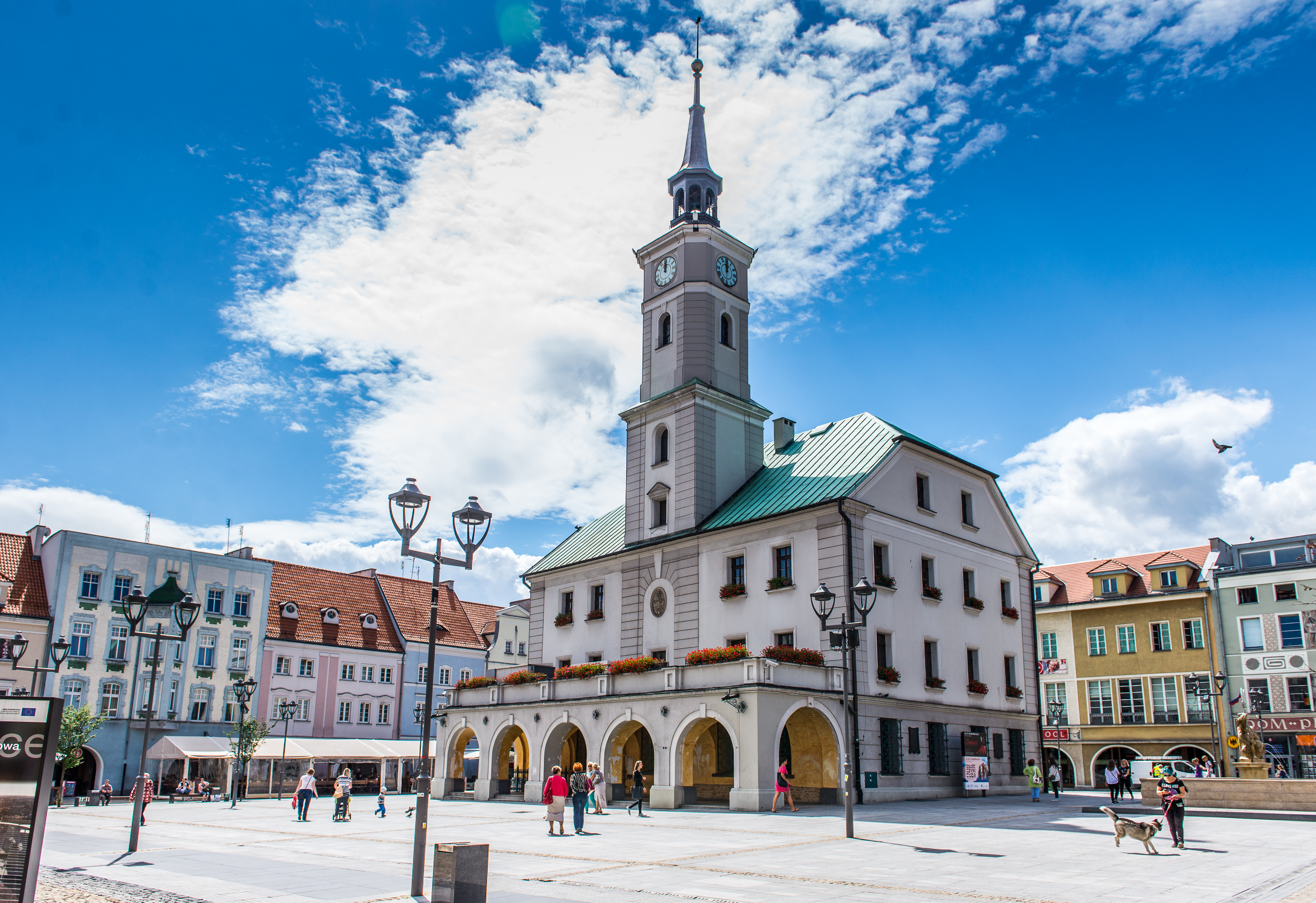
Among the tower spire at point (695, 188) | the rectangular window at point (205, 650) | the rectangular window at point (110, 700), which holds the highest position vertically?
the tower spire at point (695, 188)

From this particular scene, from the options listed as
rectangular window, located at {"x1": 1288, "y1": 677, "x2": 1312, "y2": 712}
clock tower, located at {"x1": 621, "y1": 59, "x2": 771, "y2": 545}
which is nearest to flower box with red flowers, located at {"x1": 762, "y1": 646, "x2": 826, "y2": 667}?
clock tower, located at {"x1": 621, "y1": 59, "x2": 771, "y2": 545}

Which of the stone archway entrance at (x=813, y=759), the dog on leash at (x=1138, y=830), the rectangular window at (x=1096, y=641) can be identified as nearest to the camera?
the dog on leash at (x=1138, y=830)

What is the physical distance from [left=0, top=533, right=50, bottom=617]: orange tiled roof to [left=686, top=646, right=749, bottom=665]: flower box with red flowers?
130 feet

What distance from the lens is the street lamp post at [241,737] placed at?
4456cm

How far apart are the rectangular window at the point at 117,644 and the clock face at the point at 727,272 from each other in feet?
126

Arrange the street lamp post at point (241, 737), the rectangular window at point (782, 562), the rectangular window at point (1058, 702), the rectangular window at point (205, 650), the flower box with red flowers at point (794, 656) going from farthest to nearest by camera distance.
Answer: the rectangular window at point (1058, 702), the rectangular window at point (205, 650), the street lamp post at point (241, 737), the rectangular window at point (782, 562), the flower box with red flowers at point (794, 656)

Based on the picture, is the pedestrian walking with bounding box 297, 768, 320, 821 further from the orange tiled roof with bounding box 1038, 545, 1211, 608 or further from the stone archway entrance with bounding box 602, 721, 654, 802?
the orange tiled roof with bounding box 1038, 545, 1211, 608

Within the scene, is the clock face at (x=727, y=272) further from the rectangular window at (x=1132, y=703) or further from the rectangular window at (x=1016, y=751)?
the rectangular window at (x=1132, y=703)

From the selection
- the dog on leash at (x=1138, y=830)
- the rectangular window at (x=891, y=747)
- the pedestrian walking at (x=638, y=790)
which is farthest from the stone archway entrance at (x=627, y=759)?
the dog on leash at (x=1138, y=830)

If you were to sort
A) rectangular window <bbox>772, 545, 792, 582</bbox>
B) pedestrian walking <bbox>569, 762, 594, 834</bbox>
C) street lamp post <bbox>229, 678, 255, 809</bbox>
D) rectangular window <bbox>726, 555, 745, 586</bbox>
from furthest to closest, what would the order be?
street lamp post <bbox>229, 678, 255, 809</bbox>
rectangular window <bbox>726, 555, 745, 586</bbox>
rectangular window <bbox>772, 545, 792, 582</bbox>
pedestrian walking <bbox>569, 762, 594, 834</bbox>

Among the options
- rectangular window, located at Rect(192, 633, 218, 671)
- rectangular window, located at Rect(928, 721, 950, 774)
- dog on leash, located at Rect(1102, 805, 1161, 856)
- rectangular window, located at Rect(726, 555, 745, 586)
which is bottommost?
dog on leash, located at Rect(1102, 805, 1161, 856)

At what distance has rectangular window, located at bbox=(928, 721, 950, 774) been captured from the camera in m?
38.0

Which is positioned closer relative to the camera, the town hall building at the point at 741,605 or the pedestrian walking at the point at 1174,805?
the pedestrian walking at the point at 1174,805

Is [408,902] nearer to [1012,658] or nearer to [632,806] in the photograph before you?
[632,806]
